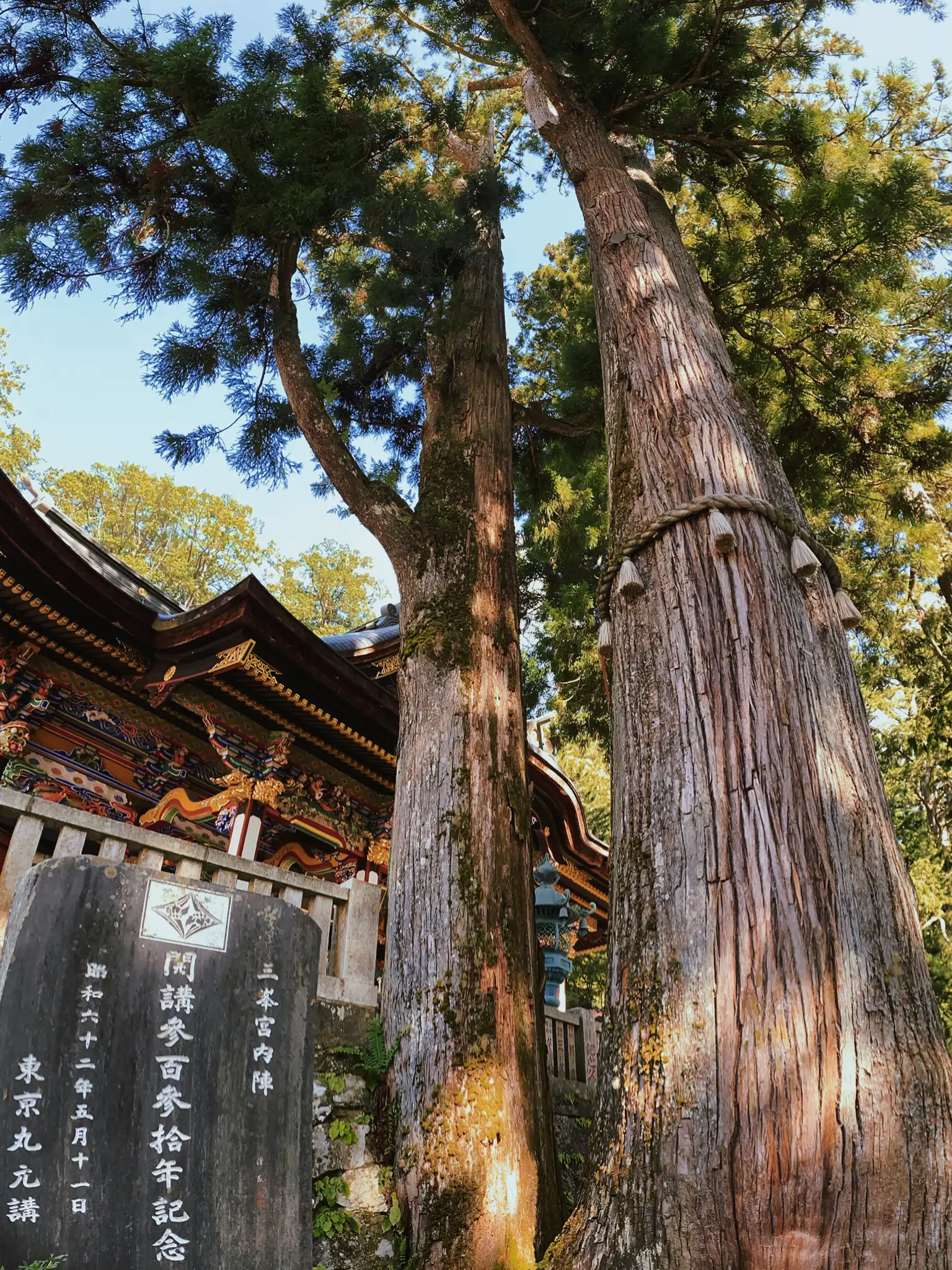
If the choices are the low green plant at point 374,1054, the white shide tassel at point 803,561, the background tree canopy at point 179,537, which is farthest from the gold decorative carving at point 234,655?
the background tree canopy at point 179,537

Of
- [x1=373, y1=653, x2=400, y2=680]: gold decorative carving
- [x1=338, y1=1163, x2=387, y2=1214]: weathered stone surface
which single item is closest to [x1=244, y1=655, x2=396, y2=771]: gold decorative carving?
[x1=373, y1=653, x2=400, y2=680]: gold decorative carving

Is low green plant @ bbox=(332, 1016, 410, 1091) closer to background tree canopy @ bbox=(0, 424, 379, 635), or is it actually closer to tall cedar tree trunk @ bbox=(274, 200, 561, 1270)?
tall cedar tree trunk @ bbox=(274, 200, 561, 1270)

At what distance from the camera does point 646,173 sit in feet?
19.8

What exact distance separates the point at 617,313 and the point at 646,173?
7.62 feet

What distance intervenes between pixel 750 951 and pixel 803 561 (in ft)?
4.73

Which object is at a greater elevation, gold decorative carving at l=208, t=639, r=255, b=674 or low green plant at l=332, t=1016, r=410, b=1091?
gold decorative carving at l=208, t=639, r=255, b=674

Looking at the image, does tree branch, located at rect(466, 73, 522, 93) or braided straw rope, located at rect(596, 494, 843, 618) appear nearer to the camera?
braided straw rope, located at rect(596, 494, 843, 618)

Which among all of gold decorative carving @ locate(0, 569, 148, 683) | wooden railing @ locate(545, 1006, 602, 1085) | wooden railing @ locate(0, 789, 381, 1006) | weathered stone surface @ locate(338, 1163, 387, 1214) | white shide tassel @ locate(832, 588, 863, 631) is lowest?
weathered stone surface @ locate(338, 1163, 387, 1214)

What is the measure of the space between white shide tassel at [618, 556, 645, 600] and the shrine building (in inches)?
82.1

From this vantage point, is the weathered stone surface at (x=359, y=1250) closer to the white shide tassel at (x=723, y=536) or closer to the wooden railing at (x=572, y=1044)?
the wooden railing at (x=572, y=1044)

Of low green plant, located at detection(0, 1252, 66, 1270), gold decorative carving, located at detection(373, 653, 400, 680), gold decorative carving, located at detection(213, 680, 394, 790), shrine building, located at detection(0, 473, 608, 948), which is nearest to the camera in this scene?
low green plant, located at detection(0, 1252, 66, 1270)

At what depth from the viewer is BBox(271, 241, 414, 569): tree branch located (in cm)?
502

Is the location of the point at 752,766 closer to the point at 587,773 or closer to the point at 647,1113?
the point at 647,1113

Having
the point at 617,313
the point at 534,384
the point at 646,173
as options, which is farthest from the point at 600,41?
the point at 534,384
